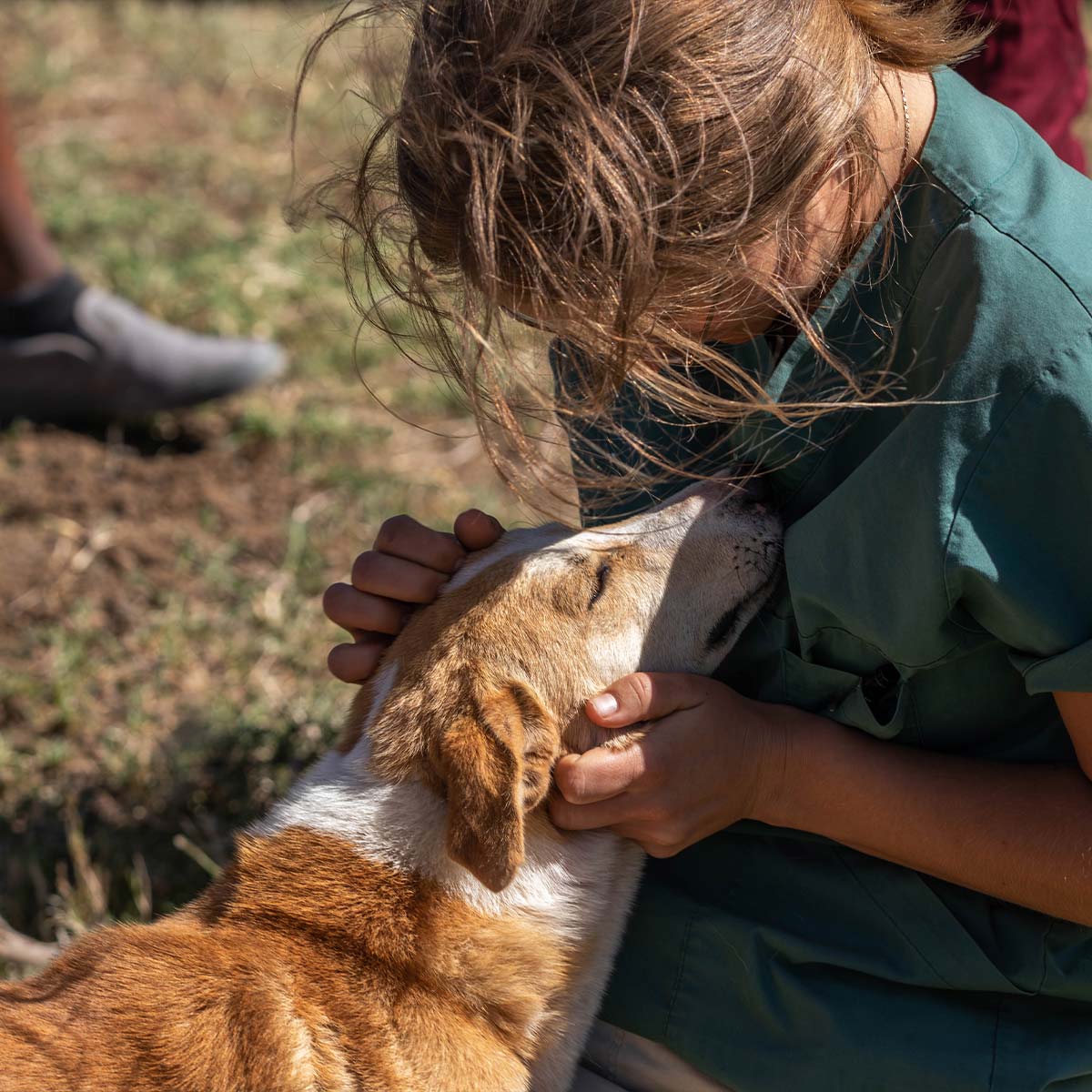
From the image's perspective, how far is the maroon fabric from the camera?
2943 mm

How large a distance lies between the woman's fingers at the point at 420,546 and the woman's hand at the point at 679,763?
0.48m

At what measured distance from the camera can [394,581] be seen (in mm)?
2504

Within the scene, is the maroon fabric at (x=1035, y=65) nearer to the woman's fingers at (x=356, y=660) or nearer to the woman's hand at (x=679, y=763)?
the woman's hand at (x=679, y=763)

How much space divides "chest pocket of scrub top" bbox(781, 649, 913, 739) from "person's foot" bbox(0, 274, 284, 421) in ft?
10.2

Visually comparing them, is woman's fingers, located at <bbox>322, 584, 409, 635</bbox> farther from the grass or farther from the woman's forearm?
the woman's forearm

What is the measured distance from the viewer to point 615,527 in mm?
2473

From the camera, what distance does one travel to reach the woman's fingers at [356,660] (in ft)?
8.27

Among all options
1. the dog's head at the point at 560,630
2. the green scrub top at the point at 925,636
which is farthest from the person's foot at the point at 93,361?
the green scrub top at the point at 925,636

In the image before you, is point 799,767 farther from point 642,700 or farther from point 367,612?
point 367,612

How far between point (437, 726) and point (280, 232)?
4215 mm

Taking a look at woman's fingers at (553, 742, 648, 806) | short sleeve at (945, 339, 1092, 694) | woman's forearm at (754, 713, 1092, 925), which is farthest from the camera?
woman's fingers at (553, 742, 648, 806)

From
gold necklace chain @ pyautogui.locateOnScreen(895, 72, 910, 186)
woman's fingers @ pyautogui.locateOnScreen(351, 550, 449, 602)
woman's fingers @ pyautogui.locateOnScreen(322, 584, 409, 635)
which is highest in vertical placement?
gold necklace chain @ pyautogui.locateOnScreen(895, 72, 910, 186)

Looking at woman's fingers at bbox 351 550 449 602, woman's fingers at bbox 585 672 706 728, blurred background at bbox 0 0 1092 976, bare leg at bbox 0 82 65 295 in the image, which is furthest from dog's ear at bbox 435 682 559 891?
bare leg at bbox 0 82 65 295

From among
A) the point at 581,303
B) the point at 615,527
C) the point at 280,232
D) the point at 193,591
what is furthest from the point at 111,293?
the point at 581,303
